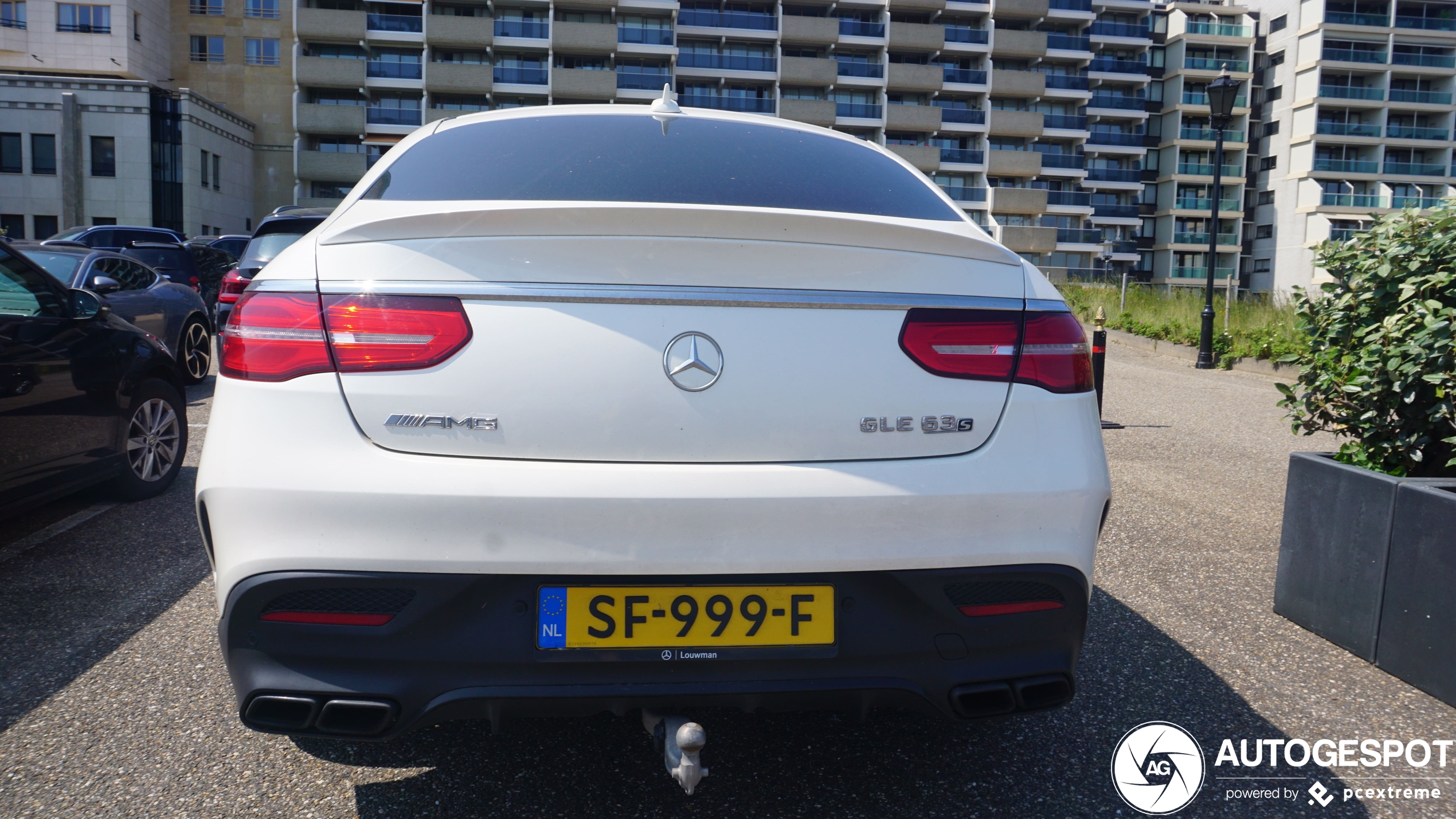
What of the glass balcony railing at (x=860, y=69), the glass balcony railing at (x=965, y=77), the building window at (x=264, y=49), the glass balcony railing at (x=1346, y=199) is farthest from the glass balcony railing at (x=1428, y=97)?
the building window at (x=264, y=49)

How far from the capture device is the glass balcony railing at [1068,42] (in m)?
65.9

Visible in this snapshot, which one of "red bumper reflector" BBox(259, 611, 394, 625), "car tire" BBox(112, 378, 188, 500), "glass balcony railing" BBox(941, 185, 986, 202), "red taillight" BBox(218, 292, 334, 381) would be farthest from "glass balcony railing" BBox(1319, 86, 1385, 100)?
"red bumper reflector" BBox(259, 611, 394, 625)

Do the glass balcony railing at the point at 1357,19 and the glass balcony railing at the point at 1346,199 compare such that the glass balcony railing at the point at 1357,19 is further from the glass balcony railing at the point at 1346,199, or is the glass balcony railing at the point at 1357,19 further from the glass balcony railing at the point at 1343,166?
the glass balcony railing at the point at 1346,199

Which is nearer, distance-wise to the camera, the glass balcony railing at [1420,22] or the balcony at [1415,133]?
the glass balcony railing at [1420,22]

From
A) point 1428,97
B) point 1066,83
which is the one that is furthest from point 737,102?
point 1428,97

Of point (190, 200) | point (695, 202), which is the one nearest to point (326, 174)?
point (190, 200)

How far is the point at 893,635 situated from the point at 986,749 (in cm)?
91

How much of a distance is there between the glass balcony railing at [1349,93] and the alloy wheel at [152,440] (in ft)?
266

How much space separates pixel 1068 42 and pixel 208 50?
5603 cm

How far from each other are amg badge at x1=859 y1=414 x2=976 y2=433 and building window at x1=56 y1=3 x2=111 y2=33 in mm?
63090

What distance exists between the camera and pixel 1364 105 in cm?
6825

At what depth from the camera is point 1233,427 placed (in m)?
8.98

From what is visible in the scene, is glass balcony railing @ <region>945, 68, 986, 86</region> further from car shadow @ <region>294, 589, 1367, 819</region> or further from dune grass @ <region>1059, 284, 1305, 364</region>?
car shadow @ <region>294, 589, 1367, 819</region>

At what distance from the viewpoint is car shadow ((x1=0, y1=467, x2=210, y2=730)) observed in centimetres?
296
